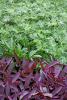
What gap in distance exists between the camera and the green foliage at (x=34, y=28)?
12.5 feet

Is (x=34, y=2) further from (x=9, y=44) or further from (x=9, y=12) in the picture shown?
(x=9, y=44)

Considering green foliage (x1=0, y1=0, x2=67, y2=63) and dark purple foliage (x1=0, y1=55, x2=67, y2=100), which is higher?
green foliage (x1=0, y1=0, x2=67, y2=63)

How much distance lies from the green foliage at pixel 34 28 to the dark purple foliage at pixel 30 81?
34cm

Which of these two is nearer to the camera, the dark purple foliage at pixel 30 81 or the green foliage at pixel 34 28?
the dark purple foliage at pixel 30 81

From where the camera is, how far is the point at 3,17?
4.35 meters

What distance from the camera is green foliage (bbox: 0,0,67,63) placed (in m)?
3.80

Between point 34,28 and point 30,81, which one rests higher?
point 34,28

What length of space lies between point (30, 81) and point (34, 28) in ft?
4.25

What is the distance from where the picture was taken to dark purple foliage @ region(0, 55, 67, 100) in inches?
117

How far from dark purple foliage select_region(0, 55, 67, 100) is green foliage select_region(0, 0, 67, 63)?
0.34 m

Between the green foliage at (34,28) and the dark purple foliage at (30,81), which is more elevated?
the green foliage at (34,28)

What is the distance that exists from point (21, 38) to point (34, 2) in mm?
1226

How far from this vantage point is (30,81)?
3.09 metres

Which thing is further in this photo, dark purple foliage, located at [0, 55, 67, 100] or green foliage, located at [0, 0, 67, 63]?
green foliage, located at [0, 0, 67, 63]
